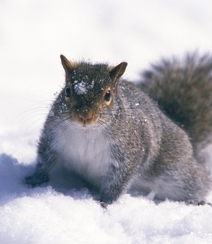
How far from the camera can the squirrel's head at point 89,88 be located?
2.61 meters

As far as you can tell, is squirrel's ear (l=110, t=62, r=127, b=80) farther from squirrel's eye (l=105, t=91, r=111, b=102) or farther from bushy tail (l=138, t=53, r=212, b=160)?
bushy tail (l=138, t=53, r=212, b=160)

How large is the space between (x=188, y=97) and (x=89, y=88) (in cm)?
135

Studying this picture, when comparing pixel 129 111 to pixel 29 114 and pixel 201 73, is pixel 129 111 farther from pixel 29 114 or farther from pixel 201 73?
pixel 29 114

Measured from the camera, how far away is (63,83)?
2996mm

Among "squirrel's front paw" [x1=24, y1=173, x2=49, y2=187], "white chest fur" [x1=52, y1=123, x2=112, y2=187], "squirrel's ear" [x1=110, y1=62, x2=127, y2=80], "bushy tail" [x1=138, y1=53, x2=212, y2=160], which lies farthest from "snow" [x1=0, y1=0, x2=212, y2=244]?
"bushy tail" [x1=138, y1=53, x2=212, y2=160]

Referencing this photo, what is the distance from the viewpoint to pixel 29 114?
450 cm

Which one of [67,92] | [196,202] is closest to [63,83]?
[67,92]

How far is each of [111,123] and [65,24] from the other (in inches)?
150

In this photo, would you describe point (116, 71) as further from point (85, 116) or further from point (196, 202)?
point (196, 202)

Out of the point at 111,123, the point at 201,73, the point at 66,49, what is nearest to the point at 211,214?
the point at 111,123

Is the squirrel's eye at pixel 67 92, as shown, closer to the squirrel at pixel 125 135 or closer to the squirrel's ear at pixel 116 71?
the squirrel at pixel 125 135

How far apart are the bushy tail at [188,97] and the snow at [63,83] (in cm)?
39

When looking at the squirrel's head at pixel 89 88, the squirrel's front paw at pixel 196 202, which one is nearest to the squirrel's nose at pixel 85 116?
the squirrel's head at pixel 89 88

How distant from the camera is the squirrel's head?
8.55 feet
